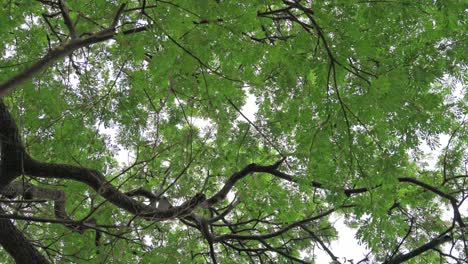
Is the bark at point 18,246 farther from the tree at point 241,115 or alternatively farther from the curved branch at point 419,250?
the curved branch at point 419,250

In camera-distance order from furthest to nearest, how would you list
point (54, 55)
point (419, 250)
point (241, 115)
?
point (241, 115) → point (419, 250) → point (54, 55)

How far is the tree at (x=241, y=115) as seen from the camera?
294 centimetres

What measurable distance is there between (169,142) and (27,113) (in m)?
1.81

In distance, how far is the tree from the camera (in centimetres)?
294

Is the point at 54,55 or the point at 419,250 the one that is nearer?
the point at 54,55

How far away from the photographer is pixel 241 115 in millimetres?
4617

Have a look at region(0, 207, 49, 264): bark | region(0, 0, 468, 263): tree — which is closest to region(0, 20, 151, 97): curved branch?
region(0, 0, 468, 263): tree

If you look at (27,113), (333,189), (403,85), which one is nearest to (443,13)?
(403,85)

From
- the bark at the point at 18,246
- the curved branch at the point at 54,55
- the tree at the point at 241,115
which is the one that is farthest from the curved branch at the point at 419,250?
the bark at the point at 18,246

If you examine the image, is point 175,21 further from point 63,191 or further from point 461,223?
point 461,223

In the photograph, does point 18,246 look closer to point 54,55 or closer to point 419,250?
point 54,55

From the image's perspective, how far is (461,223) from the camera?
461 centimetres

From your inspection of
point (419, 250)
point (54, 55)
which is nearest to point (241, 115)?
point (419, 250)

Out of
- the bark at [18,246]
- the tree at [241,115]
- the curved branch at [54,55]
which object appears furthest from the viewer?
the bark at [18,246]
